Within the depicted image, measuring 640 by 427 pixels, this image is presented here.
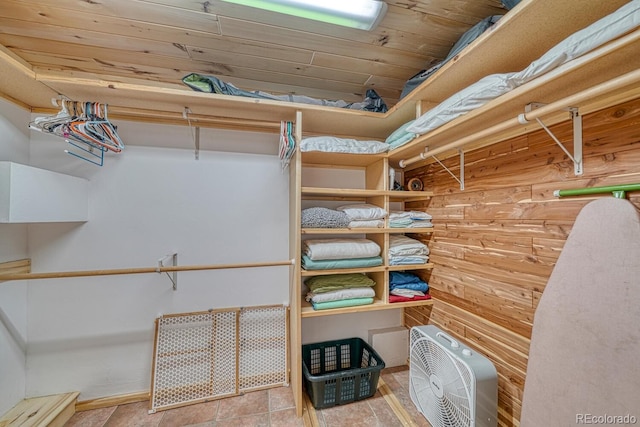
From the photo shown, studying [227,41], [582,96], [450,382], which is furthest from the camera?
[227,41]

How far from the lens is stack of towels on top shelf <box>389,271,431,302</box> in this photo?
1.72 m

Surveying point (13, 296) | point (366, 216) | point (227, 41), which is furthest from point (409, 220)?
point (13, 296)

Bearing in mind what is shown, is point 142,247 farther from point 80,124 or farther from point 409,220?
point 409,220

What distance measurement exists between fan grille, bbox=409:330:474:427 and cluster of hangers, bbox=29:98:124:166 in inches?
87.7

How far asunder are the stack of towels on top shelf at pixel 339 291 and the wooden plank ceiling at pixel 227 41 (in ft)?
4.79

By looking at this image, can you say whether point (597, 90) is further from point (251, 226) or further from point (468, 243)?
point (251, 226)

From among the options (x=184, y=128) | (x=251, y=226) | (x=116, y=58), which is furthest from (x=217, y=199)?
(x=116, y=58)

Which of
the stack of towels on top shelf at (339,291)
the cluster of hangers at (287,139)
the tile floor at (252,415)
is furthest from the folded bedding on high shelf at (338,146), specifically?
the tile floor at (252,415)

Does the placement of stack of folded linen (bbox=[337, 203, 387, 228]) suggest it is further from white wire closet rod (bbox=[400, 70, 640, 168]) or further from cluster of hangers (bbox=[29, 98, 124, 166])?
cluster of hangers (bbox=[29, 98, 124, 166])

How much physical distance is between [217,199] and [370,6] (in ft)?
4.90

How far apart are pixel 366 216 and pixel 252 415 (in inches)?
58.6

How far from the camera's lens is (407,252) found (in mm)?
1738

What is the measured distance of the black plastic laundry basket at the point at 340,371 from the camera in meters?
1.53

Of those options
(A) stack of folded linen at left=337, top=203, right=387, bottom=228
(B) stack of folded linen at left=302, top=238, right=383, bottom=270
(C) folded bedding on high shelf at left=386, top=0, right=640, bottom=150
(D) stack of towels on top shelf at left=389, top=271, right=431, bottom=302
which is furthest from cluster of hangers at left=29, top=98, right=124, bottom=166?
(D) stack of towels on top shelf at left=389, top=271, right=431, bottom=302
